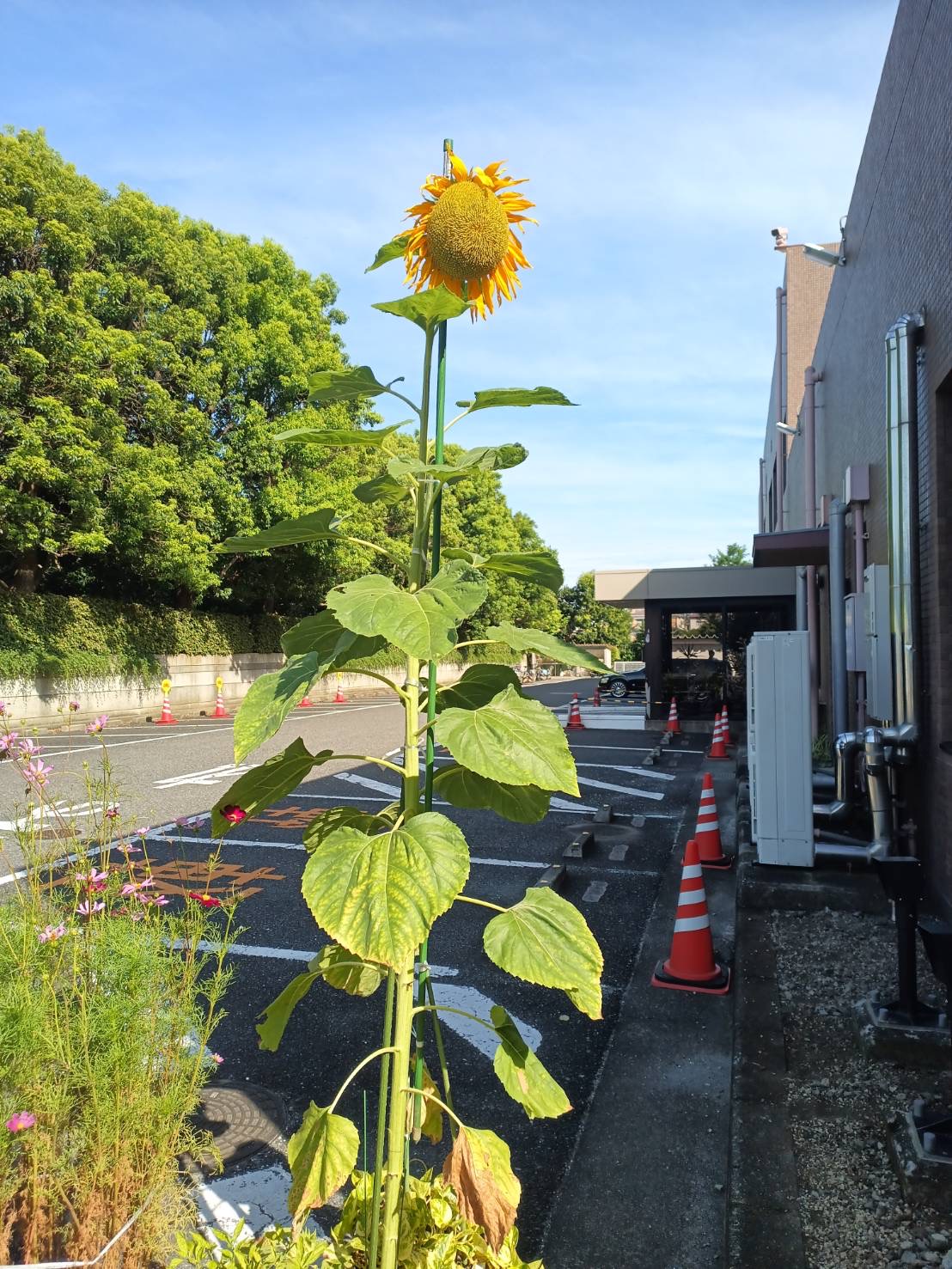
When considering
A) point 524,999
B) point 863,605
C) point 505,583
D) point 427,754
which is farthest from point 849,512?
point 505,583

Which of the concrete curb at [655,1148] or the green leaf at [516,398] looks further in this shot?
the concrete curb at [655,1148]

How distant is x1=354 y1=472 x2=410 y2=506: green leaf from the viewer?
1794 mm

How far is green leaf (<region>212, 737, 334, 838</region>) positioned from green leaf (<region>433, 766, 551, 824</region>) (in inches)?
10.8

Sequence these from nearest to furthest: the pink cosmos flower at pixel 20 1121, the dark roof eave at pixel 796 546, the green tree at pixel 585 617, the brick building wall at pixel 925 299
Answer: the pink cosmos flower at pixel 20 1121 → the brick building wall at pixel 925 299 → the dark roof eave at pixel 796 546 → the green tree at pixel 585 617

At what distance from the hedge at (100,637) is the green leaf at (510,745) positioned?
14192 mm

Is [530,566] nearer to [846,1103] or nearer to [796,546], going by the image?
[846,1103]

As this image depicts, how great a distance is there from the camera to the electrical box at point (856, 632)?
7.40 metres

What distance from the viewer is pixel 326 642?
1.78m

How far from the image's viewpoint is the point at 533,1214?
289 centimetres

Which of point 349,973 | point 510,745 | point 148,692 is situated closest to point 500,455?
point 510,745

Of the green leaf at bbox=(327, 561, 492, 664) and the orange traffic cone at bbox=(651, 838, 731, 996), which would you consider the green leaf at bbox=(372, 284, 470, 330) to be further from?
the orange traffic cone at bbox=(651, 838, 731, 996)

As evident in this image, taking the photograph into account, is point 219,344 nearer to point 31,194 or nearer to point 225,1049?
point 31,194

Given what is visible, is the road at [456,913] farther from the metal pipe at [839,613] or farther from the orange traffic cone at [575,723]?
the orange traffic cone at [575,723]

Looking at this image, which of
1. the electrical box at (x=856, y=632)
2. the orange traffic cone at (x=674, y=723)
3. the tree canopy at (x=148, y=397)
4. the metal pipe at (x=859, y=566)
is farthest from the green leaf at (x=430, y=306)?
the orange traffic cone at (x=674, y=723)
